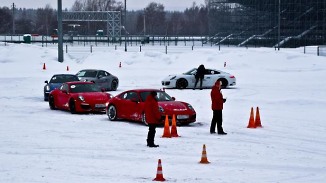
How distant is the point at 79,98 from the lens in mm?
24953

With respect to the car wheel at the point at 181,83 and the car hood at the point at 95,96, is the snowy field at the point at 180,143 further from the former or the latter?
the car wheel at the point at 181,83

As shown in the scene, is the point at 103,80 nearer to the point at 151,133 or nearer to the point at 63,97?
the point at 63,97

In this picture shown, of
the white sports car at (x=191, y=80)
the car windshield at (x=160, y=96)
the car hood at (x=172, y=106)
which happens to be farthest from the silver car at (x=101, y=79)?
the car hood at (x=172, y=106)

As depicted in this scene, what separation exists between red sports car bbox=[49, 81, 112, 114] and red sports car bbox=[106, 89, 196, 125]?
209 cm

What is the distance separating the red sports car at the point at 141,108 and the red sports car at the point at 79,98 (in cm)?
209

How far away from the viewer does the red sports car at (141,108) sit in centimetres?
2083

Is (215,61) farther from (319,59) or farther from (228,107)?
(228,107)

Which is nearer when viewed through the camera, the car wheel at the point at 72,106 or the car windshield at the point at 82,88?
the car wheel at the point at 72,106

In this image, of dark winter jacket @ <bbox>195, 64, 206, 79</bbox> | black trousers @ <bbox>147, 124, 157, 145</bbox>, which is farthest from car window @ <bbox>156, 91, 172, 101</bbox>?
dark winter jacket @ <bbox>195, 64, 206, 79</bbox>

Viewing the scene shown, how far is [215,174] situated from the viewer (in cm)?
1305

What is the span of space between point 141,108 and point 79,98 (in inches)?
166

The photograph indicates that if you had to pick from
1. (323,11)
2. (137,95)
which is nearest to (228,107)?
(137,95)

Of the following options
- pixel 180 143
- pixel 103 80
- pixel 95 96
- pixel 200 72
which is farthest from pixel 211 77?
pixel 180 143

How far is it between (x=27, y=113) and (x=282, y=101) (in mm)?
10634
